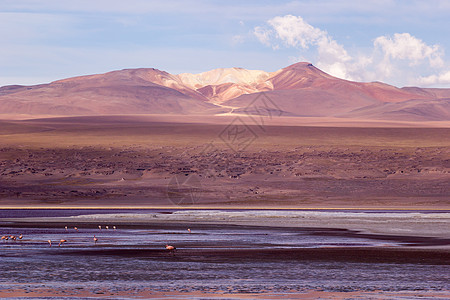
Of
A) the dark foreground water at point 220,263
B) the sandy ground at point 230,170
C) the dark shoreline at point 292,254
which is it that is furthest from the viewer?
the sandy ground at point 230,170

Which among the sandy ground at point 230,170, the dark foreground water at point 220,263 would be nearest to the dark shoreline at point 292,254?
the dark foreground water at point 220,263

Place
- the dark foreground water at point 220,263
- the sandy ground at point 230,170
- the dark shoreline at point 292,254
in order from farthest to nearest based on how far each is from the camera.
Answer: the sandy ground at point 230,170 < the dark shoreline at point 292,254 < the dark foreground water at point 220,263

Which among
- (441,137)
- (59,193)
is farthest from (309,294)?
(441,137)

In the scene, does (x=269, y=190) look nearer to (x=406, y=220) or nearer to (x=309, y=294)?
(x=406, y=220)

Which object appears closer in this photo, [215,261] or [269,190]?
[215,261]

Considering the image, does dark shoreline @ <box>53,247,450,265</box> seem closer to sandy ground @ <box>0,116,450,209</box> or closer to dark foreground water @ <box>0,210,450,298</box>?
dark foreground water @ <box>0,210,450,298</box>

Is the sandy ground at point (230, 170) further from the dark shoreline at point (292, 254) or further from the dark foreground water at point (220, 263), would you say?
the dark shoreline at point (292, 254)
